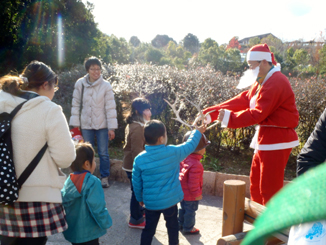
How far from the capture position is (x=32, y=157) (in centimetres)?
210

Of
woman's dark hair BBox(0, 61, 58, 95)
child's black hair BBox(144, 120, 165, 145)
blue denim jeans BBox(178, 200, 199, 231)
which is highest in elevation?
woman's dark hair BBox(0, 61, 58, 95)

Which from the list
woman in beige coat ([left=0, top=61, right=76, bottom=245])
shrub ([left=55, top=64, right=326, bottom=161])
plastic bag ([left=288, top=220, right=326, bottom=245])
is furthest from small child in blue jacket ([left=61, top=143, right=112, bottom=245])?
shrub ([left=55, top=64, right=326, bottom=161])

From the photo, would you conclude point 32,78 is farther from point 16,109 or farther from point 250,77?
point 250,77

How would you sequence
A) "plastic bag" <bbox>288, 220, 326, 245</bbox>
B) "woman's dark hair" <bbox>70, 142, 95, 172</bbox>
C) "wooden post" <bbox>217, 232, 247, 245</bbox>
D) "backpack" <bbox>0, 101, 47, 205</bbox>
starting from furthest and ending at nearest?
"woman's dark hair" <bbox>70, 142, 95, 172</bbox>, "wooden post" <bbox>217, 232, 247, 245</bbox>, "backpack" <bbox>0, 101, 47, 205</bbox>, "plastic bag" <bbox>288, 220, 326, 245</bbox>

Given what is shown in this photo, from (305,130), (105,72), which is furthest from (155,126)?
(105,72)

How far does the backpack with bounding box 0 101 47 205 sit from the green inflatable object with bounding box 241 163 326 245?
1984 mm

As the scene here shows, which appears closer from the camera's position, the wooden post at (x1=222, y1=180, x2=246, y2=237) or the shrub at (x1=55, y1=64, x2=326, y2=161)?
the wooden post at (x1=222, y1=180, x2=246, y2=237)

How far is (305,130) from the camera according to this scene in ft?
18.0

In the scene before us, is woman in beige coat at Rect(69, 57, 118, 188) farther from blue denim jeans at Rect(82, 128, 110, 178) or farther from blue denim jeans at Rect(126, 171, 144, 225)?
blue denim jeans at Rect(126, 171, 144, 225)

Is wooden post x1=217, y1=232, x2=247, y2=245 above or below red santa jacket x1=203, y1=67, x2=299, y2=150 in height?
below

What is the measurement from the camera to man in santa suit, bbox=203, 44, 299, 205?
2977mm

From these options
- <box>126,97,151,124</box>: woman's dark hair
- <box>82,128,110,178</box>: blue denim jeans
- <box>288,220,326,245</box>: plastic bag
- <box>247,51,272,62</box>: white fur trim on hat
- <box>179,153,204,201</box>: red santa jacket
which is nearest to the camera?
<box>288,220,326,245</box>: plastic bag

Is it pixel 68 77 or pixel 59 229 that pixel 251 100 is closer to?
pixel 59 229

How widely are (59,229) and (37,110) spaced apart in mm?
912
